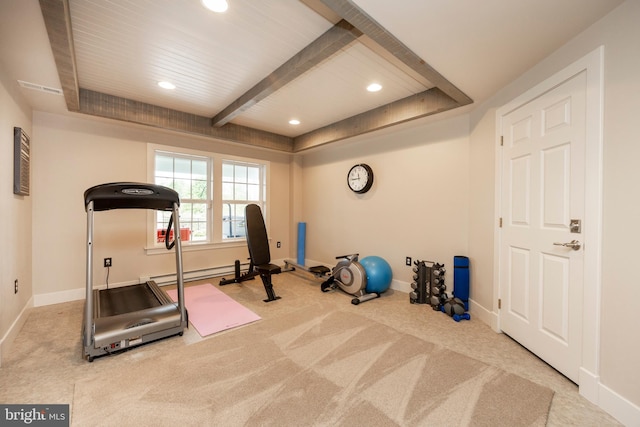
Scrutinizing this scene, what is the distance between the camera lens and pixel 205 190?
4668 millimetres

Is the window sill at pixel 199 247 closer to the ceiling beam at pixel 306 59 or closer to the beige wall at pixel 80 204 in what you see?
the beige wall at pixel 80 204

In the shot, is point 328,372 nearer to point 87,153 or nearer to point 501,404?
point 501,404

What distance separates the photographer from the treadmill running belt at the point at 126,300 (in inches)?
110

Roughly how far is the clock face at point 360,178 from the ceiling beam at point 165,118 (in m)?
1.59

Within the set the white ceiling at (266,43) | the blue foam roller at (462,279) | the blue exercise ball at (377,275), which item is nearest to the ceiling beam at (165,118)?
the white ceiling at (266,43)

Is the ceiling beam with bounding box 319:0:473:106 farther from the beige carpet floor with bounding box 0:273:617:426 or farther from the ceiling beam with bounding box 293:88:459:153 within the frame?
the beige carpet floor with bounding box 0:273:617:426

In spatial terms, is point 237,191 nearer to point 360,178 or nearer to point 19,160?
point 360,178

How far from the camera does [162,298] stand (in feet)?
10.2

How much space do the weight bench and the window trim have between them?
100 centimetres

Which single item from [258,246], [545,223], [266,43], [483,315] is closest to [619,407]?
[545,223]

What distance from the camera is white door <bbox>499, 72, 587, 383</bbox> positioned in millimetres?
1873

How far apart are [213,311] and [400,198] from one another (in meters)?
3.01

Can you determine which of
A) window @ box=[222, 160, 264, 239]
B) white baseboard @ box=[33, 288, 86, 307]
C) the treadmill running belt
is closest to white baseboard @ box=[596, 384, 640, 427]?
the treadmill running belt

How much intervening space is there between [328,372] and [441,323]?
5.03 ft
